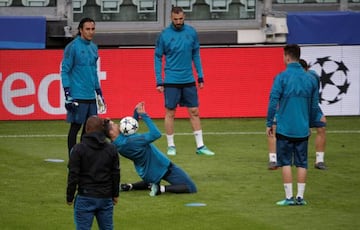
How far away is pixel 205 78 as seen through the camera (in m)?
22.1

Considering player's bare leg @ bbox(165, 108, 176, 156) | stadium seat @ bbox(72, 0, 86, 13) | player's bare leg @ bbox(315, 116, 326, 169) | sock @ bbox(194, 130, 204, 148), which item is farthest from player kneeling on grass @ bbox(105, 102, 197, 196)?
stadium seat @ bbox(72, 0, 86, 13)

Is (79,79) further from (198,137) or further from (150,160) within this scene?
(198,137)

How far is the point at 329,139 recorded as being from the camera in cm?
1939

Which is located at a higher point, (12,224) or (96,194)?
(96,194)

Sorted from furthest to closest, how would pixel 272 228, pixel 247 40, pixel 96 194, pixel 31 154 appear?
pixel 247 40
pixel 31 154
pixel 272 228
pixel 96 194

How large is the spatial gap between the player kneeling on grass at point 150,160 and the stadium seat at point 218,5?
14.2 metres

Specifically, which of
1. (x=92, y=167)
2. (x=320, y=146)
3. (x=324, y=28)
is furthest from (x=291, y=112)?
(x=324, y=28)

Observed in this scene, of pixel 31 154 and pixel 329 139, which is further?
pixel 329 139

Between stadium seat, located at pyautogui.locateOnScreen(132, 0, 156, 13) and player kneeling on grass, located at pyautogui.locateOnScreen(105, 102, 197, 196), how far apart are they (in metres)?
13.9

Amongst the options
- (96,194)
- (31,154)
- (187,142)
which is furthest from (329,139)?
(96,194)

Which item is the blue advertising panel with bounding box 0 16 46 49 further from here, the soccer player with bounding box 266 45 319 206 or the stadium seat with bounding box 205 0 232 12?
the soccer player with bounding box 266 45 319 206

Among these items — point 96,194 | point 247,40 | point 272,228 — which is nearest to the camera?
point 96,194

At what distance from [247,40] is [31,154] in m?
10.9

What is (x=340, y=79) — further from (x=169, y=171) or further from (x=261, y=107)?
(x=169, y=171)
